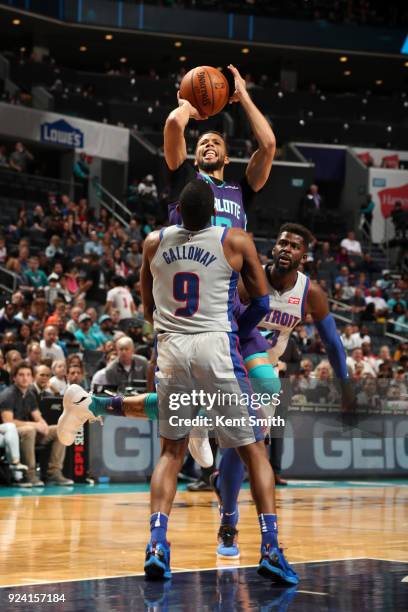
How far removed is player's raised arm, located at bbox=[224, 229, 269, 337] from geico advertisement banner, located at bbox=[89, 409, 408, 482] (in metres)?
7.65

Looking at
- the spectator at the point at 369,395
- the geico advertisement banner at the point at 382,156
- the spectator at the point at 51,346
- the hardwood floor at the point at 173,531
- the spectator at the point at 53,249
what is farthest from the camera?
the geico advertisement banner at the point at 382,156

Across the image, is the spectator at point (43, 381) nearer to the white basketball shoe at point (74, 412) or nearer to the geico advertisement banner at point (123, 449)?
the geico advertisement banner at point (123, 449)

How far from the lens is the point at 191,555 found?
693cm

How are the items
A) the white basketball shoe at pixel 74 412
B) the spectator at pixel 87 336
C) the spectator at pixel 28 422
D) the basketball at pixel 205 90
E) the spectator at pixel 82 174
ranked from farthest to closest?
the spectator at pixel 82 174 < the spectator at pixel 87 336 < the spectator at pixel 28 422 < the white basketball shoe at pixel 74 412 < the basketball at pixel 205 90

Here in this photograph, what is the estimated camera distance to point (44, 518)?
930cm

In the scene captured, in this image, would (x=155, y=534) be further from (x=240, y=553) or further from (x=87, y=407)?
(x=87, y=407)

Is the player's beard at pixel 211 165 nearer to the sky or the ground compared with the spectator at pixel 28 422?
nearer to the sky

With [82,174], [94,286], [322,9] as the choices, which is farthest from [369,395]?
[322,9]

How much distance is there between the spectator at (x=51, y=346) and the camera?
15.4m

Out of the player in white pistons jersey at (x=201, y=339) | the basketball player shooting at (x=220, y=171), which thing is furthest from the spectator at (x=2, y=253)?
the player in white pistons jersey at (x=201, y=339)

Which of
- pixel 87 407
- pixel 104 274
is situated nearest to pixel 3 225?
pixel 104 274

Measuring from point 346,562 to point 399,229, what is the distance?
1030 inches

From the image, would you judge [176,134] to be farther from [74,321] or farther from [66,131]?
[66,131]

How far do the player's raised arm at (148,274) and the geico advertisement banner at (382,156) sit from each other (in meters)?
29.5
